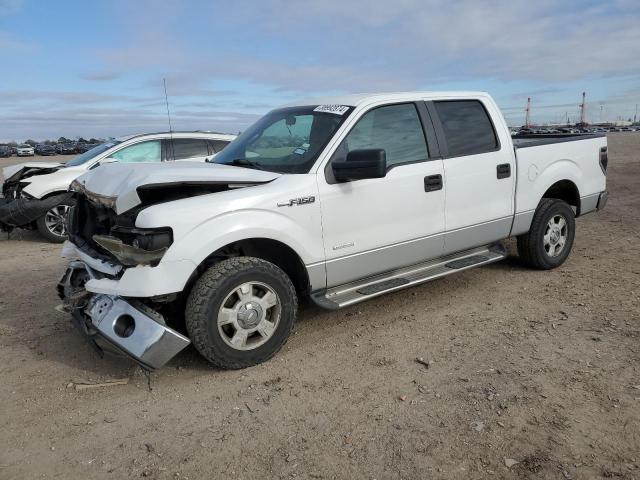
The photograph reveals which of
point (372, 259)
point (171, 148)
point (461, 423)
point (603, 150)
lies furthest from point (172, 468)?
point (171, 148)

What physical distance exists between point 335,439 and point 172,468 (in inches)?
35.2

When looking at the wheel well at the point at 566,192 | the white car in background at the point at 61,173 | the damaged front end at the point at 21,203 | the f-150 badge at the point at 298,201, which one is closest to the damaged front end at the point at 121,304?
the f-150 badge at the point at 298,201

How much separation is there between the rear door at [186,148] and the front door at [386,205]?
5.22 m

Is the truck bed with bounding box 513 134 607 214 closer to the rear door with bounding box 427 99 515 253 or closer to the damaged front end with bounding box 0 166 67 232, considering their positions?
the rear door with bounding box 427 99 515 253

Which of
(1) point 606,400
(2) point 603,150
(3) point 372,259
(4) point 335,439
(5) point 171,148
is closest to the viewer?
(4) point 335,439

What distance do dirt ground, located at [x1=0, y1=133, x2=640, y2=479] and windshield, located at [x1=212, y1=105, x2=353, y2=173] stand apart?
148cm

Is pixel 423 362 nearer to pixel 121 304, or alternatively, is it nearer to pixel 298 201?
pixel 298 201

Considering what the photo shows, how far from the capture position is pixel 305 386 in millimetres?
3549

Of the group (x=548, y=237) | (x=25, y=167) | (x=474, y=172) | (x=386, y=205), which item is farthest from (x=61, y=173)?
(x=548, y=237)

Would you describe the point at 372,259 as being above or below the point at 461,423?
above

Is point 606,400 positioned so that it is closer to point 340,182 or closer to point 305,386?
point 305,386

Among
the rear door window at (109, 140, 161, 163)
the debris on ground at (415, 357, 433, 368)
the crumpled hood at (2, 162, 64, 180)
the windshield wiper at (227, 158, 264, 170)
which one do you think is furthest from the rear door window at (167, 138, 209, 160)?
the debris on ground at (415, 357, 433, 368)

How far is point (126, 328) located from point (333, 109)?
2372 mm

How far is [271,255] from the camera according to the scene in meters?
4.14
